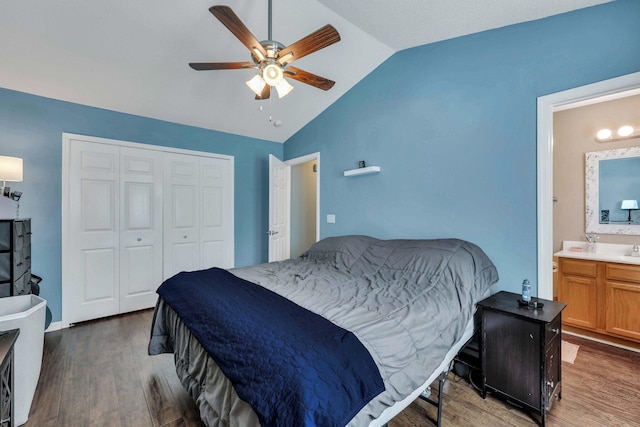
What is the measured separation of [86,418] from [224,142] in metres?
3.37

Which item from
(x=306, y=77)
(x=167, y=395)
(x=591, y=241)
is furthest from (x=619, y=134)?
(x=167, y=395)

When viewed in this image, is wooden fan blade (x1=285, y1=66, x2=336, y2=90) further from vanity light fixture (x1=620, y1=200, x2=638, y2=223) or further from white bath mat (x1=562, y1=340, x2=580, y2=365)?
vanity light fixture (x1=620, y1=200, x2=638, y2=223)

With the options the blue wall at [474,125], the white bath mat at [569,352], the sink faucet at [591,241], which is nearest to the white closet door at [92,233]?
the blue wall at [474,125]

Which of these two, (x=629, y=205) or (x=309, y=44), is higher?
(x=309, y=44)

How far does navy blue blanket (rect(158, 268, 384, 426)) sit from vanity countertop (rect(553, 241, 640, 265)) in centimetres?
291

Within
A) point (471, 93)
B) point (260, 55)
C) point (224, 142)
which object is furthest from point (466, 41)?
Answer: point (224, 142)

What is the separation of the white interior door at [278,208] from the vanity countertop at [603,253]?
3.41 m

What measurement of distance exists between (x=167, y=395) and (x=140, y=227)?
7.42ft

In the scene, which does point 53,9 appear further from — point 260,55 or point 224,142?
point 224,142

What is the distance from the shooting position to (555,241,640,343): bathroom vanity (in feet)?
8.13

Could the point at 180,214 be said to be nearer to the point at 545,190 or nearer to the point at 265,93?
the point at 265,93

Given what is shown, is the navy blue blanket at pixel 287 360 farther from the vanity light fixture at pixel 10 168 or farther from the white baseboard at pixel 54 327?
the white baseboard at pixel 54 327

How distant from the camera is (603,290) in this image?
8.65 feet

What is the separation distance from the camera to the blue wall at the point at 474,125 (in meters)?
1.93
